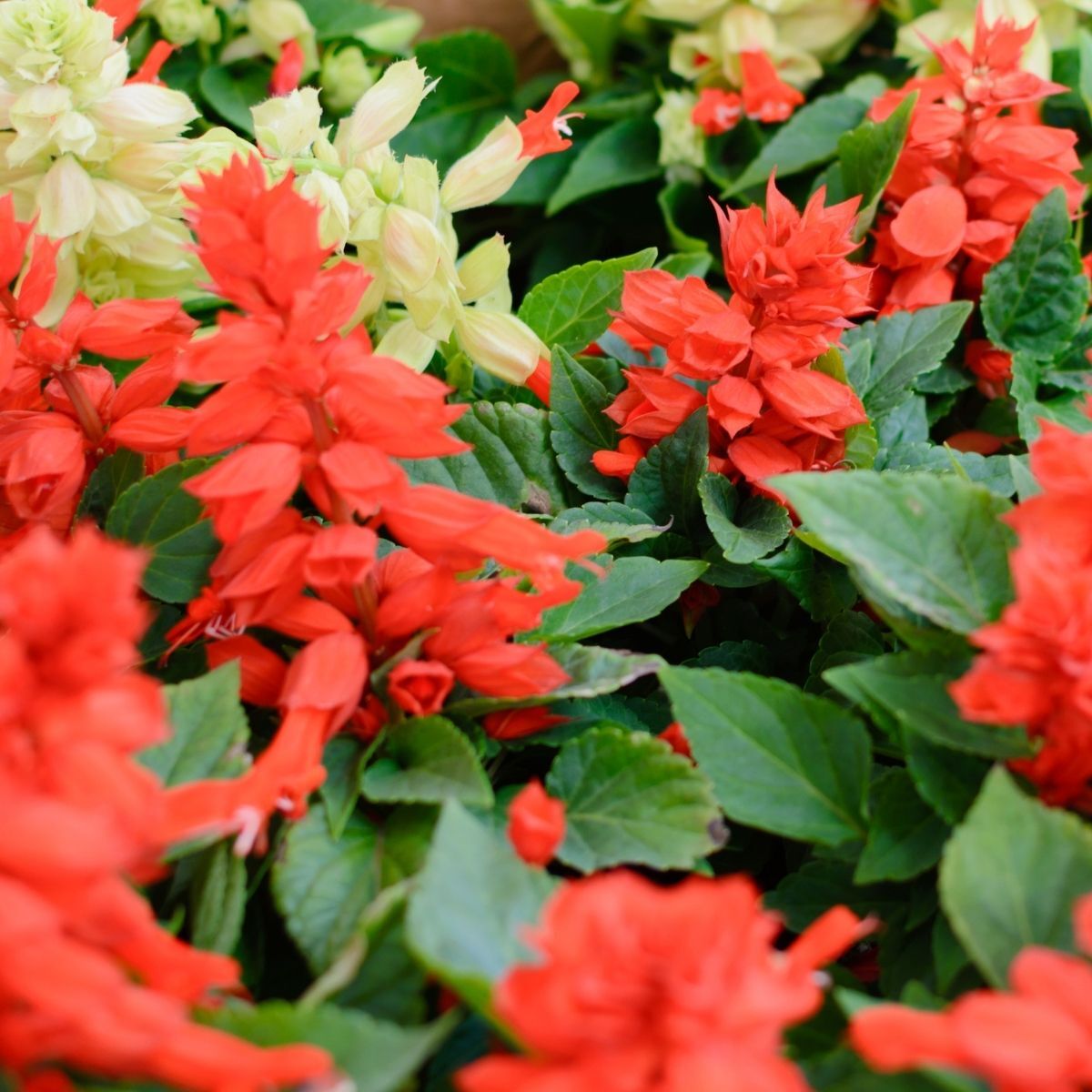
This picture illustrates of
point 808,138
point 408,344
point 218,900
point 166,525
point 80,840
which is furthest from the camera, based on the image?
point 808,138

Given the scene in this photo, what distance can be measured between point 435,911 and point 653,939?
3.5 inches

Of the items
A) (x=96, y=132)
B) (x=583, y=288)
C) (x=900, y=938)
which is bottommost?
(x=900, y=938)

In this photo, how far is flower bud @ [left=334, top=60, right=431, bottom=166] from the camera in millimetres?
630

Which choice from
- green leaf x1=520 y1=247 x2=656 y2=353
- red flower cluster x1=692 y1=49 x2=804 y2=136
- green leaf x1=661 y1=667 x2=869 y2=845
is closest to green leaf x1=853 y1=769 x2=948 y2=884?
green leaf x1=661 y1=667 x2=869 y2=845

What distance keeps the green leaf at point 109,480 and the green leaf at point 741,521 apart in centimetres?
26

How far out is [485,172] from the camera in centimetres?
66

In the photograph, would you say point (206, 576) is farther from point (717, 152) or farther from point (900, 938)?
point (717, 152)

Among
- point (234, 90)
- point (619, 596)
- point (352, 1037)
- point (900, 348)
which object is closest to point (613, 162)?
point (234, 90)

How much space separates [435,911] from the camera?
1.17ft

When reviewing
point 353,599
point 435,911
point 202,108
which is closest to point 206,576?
point 353,599

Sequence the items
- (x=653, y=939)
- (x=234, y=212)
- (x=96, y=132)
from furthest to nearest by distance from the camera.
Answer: (x=96, y=132) < (x=234, y=212) < (x=653, y=939)

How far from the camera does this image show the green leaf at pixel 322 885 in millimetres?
414

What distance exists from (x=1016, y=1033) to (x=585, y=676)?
227mm

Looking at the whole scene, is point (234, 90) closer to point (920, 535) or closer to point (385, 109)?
point (385, 109)
